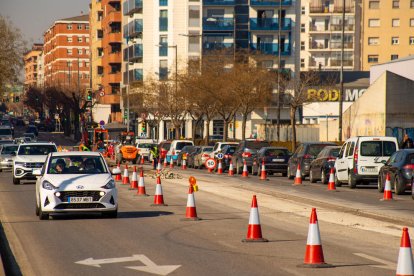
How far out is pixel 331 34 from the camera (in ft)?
460

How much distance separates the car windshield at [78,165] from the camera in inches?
855

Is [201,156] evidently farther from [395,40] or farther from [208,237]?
[395,40]

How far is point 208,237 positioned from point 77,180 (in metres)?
4.67

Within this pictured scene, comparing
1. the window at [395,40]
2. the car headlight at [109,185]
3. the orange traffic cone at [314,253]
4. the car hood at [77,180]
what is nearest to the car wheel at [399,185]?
the car hood at [77,180]

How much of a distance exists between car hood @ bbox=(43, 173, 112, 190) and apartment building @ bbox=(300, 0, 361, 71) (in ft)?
390

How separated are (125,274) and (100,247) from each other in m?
3.25

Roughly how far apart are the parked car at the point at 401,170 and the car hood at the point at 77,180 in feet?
37.7

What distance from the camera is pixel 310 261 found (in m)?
12.9

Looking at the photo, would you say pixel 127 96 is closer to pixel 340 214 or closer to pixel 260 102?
pixel 260 102

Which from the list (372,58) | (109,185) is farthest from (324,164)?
(372,58)

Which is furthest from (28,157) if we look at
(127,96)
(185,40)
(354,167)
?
(185,40)

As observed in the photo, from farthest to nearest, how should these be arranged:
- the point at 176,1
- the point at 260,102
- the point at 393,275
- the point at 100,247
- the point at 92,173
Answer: the point at 176,1 < the point at 260,102 < the point at 92,173 < the point at 100,247 < the point at 393,275

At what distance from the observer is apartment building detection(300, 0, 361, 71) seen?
455 ft

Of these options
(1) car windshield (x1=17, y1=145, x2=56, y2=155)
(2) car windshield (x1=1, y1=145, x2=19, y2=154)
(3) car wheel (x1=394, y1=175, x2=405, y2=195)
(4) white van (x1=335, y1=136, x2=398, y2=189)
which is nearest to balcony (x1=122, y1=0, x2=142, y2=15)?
(2) car windshield (x1=1, y1=145, x2=19, y2=154)
